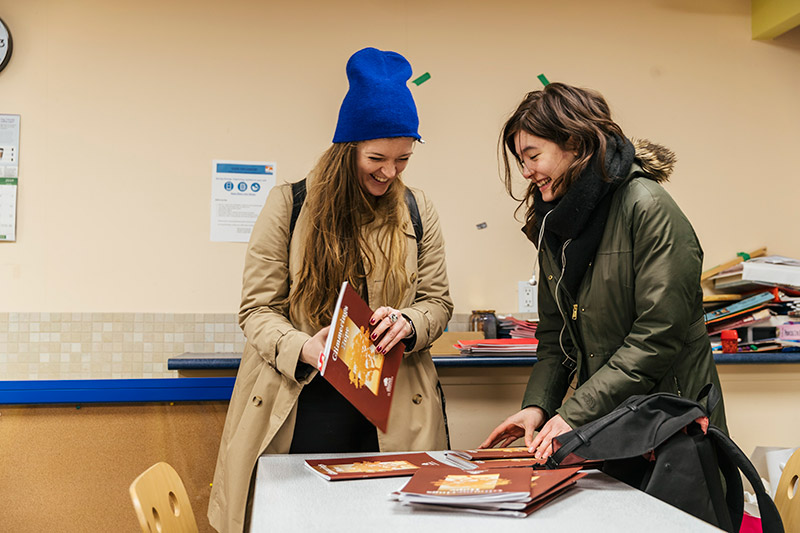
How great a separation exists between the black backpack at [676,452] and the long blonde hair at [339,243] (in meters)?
0.68

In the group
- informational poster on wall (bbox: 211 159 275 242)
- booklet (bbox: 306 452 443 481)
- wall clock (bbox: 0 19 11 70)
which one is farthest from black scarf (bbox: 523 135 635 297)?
wall clock (bbox: 0 19 11 70)

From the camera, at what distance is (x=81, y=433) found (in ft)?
8.29

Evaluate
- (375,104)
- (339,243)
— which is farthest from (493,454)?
(375,104)

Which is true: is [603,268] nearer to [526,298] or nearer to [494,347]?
[494,347]

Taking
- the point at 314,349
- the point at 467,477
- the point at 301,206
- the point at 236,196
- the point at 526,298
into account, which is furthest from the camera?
the point at 526,298

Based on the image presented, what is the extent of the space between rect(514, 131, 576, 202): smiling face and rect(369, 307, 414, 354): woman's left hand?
1.66 feet

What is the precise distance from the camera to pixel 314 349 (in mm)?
1584

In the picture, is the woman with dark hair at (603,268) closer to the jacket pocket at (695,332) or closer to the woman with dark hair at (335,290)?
the jacket pocket at (695,332)

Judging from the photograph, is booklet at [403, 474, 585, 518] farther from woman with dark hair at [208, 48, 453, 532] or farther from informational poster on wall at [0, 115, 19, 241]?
informational poster on wall at [0, 115, 19, 241]

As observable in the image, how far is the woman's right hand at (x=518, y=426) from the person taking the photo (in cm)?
167

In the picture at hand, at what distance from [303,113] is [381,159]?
4.52 ft

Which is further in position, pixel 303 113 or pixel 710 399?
pixel 303 113

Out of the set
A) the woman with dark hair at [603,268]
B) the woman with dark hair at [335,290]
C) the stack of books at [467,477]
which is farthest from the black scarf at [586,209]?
the stack of books at [467,477]

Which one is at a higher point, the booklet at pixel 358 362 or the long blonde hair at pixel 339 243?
the long blonde hair at pixel 339 243
